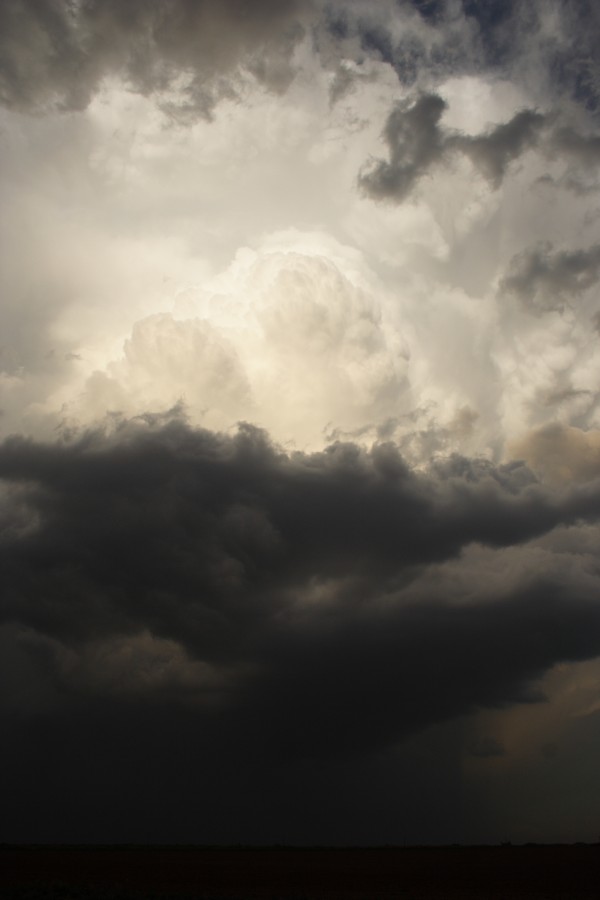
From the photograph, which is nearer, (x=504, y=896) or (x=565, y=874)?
(x=504, y=896)

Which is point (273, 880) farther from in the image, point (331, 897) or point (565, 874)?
point (565, 874)

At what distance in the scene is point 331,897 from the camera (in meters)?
64.8

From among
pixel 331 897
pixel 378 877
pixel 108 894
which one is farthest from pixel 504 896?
pixel 108 894

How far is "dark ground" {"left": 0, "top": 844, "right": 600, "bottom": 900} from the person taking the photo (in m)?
65.8

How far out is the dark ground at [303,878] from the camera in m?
65.8

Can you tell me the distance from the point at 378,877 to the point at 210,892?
98.3ft

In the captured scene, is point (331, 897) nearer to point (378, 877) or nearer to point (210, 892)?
point (210, 892)

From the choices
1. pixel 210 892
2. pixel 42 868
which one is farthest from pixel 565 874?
pixel 42 868

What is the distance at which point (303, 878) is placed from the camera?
87.8 meters

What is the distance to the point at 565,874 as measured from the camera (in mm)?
90062

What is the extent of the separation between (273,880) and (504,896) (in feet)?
99.1

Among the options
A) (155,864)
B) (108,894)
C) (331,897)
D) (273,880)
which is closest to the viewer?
(108,894)

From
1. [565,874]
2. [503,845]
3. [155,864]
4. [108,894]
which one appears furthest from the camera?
[503,845]

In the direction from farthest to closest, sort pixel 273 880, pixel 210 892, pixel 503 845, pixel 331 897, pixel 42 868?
1. pixel 503 845
2. pixel 42 868
3. pixel 273 880
4. pixel 210 892
5. pixel 331 897
